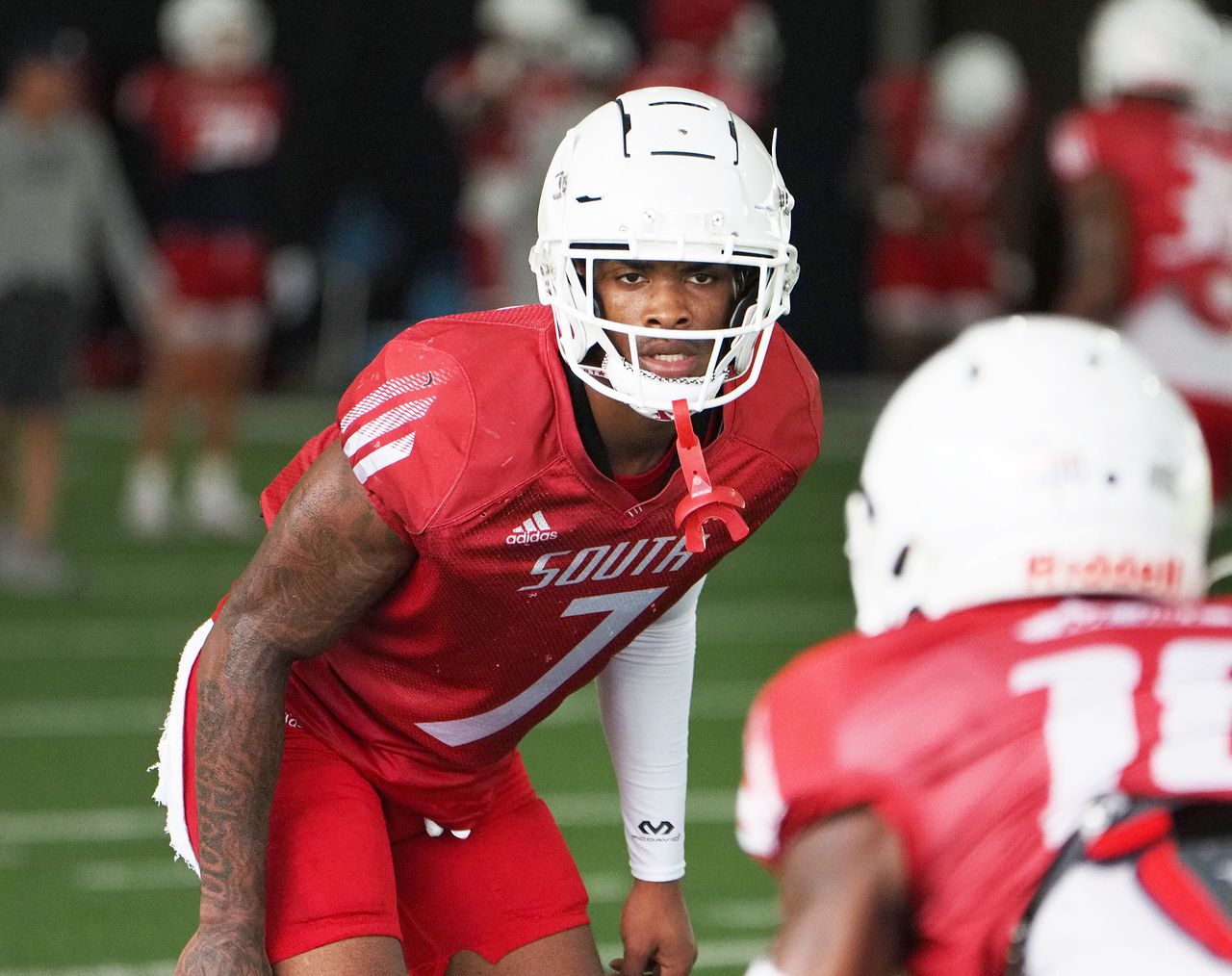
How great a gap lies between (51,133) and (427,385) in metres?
5.13

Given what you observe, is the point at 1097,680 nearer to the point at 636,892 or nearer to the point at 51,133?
the point at 636,892

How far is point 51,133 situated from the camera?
→ 22.9 ft

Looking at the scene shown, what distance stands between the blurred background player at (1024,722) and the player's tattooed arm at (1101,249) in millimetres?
3357

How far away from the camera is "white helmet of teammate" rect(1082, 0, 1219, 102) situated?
16.4 ft

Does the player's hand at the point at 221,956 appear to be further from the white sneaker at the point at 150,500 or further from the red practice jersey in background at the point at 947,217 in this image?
the red practice jersey in background at the point at 947,217

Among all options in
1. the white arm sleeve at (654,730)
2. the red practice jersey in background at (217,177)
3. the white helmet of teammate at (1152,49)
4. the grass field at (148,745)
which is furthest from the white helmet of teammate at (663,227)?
the red practice jersey in background at (217,177)

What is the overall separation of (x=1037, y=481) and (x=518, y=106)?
27.5ft

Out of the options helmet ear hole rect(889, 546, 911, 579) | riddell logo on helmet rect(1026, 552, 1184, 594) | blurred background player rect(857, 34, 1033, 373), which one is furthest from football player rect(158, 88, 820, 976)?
blurred background player rect(857, 34, 1033, 373)

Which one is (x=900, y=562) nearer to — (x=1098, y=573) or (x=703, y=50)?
(x=1098, y=573)

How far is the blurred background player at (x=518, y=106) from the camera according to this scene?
29.7ft

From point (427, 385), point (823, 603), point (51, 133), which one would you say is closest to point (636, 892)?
point (427, 385)

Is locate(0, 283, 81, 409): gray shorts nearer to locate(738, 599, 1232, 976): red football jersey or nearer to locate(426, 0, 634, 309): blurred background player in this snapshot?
locate(426, 0, 634, 309): blurred background player

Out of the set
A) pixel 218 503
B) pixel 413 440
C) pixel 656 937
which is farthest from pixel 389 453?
pixel 218 503

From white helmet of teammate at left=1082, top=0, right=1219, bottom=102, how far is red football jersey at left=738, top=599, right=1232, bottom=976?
3.73 meters
